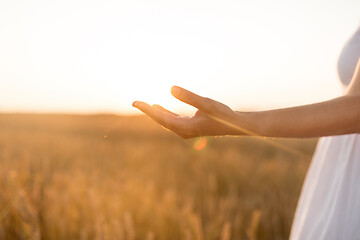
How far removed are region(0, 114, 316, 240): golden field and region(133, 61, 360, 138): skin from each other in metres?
0.23

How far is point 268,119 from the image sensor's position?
1.84ft

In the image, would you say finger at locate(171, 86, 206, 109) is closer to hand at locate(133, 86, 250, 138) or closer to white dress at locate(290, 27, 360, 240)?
hand at locate(133, 86, 250, 138)

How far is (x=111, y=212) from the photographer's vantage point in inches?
78.7

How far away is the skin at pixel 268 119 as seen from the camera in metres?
0.55

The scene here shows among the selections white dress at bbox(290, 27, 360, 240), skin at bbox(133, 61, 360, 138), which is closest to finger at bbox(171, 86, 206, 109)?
skin at bbox(133, 61, 360, 138)

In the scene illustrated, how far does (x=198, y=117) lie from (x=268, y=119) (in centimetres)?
11

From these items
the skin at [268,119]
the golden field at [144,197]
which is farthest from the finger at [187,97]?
the golden field at [144,197]

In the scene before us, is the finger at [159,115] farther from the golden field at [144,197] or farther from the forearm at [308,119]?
the golden field at [144,197]

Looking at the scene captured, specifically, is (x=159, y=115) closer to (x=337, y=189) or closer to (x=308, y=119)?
(x=308, y=119)

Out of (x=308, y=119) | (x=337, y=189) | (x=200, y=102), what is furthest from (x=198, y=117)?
(x=337, y=189)

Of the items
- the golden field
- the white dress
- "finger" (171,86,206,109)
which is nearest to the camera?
"finger" (171,86,206,109)

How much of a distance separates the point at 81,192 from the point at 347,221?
1.59 m

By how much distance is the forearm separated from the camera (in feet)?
1.85

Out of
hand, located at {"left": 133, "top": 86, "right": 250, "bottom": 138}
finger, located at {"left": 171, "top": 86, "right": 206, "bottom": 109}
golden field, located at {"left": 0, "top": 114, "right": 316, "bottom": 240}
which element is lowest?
golden field, located at {"left": 0, "top": 114, "right": 316, "bottom": 240}
